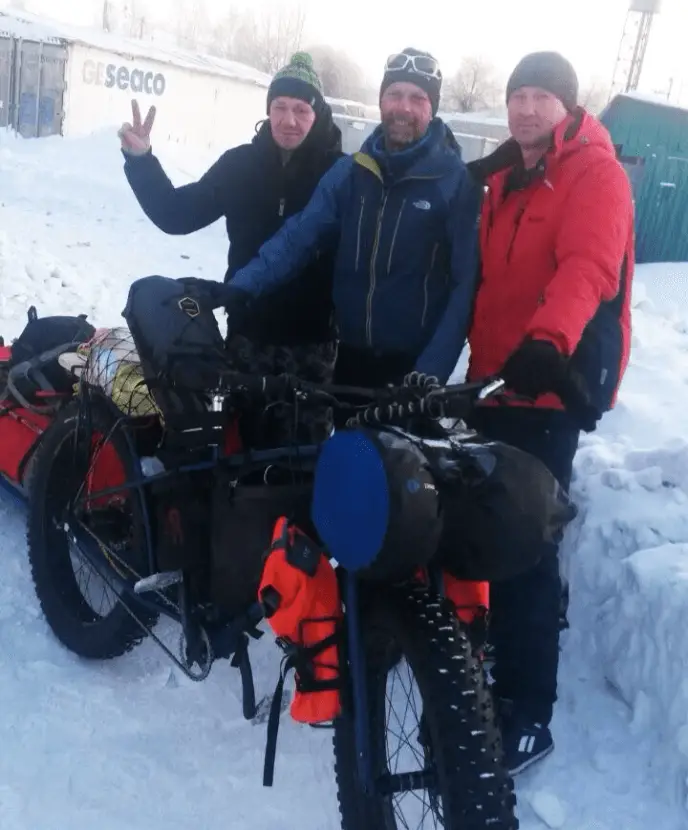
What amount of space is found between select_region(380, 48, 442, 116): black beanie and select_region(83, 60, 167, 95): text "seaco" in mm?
25806

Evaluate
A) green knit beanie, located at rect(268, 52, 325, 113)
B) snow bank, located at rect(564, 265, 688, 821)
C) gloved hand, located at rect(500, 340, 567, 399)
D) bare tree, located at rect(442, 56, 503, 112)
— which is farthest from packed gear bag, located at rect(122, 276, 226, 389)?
bare tree, located at rect(442, 56, 503, 112)

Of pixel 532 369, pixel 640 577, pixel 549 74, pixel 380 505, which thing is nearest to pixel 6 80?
pixel 549 74

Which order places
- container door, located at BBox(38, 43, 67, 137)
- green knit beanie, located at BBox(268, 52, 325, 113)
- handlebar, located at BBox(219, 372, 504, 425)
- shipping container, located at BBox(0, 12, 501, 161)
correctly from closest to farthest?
handlebar, located at BBox(219, 372, 504, 425) → green knit beanie, located at BBox(268, 52, 325, 113) → shipping container, located at BBox(0, 12, 501, 161) → container door, located at BBox(38, 43, 67, 137)

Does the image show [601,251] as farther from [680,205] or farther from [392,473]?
[680,205]

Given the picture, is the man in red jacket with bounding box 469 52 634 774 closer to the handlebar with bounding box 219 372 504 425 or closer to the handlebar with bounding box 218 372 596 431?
the handlebar with bounding box 218 372 596 431

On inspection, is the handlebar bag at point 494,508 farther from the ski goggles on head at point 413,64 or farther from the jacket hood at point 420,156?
the ski goggles on head at point 413,64

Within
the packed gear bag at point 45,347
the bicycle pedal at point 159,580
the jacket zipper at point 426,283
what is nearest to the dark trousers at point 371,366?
the jacket zipper at point 426,283

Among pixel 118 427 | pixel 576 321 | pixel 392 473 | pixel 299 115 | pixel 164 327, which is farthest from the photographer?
pixel 299 115

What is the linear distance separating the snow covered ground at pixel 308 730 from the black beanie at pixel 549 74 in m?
1.53

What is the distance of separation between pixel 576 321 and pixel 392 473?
27.9 inches

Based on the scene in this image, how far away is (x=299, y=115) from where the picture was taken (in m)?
3.19

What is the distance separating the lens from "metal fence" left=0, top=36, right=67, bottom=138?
2344 centimetres

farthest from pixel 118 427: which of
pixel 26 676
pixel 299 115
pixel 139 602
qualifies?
pixel 299 115

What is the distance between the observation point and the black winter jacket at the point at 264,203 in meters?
3.30
